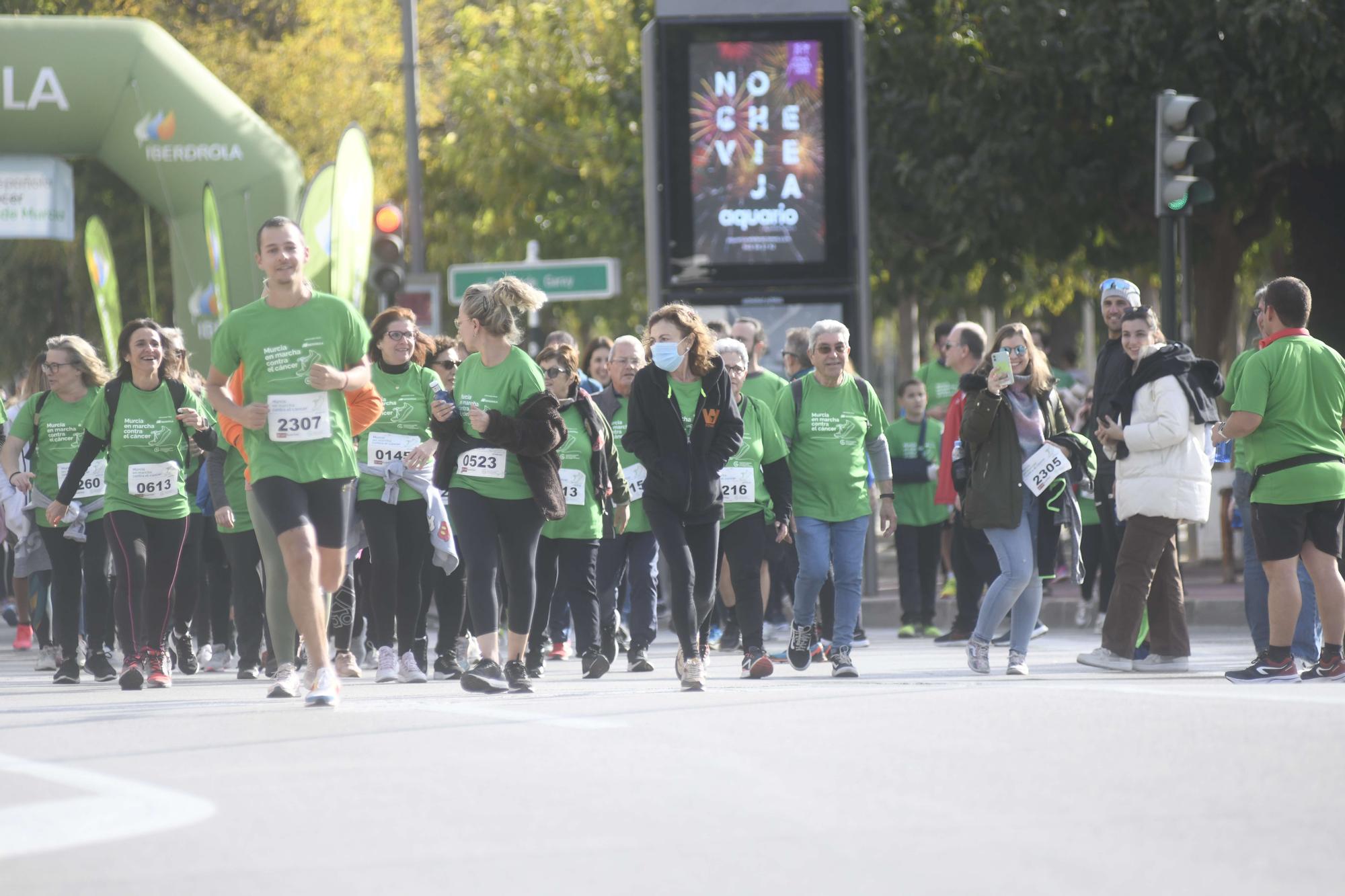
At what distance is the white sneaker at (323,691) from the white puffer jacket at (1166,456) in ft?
12.2

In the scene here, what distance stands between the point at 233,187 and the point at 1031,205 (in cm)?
781

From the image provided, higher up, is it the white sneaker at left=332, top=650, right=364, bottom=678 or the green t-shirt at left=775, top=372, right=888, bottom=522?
the green t-shirt at left=775, top=372, right=888, bottom=522

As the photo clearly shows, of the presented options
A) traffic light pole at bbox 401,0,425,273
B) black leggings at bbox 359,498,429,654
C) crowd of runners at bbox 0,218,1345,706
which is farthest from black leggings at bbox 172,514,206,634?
traffic light pole at bbox 401,0,425,273

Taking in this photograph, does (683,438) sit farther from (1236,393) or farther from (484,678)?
(1236,393)

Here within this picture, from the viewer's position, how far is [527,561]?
9.45m

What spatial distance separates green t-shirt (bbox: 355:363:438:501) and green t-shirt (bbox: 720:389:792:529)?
1.51 m

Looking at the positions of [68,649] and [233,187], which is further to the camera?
[233,187]

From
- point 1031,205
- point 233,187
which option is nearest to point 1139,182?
point 1031,205

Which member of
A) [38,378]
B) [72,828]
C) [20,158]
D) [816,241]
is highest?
[20,158]

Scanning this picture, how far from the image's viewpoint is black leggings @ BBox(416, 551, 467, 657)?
10.8 m

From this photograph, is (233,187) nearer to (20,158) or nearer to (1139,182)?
(20,158)

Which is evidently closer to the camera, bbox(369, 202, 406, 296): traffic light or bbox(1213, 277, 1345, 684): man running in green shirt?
bbox(1213, 277, 1345, 684): man running in green shirt

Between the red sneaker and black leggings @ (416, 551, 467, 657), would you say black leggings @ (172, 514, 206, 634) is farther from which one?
black leggings @ (416, 551, 467, 657)

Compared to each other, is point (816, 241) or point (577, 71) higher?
point (577, 71)
